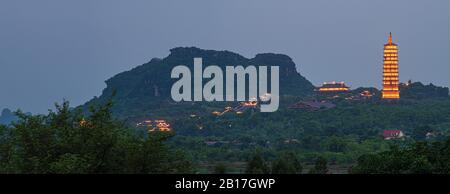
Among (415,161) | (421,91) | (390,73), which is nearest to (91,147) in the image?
(415,161)

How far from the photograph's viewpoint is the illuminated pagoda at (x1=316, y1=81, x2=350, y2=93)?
136250 millimetres

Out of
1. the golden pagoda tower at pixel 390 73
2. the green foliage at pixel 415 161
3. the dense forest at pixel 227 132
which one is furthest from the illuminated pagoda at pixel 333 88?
the green foliage at pixel 415 161

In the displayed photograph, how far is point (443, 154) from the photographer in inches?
950

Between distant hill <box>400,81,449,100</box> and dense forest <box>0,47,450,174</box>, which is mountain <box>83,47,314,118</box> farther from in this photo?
distant hill <box>400,81,449,100</box>

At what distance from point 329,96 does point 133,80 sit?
51429mm

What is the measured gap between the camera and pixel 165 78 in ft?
513

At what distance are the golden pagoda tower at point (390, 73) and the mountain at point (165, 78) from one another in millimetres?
29778

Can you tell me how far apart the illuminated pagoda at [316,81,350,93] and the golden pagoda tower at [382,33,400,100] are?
33.7ft

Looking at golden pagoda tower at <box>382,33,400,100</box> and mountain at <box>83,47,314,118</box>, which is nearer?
golden pagoda tower at <box>382,33,400,100</box>

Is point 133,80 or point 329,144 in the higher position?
point 133,80

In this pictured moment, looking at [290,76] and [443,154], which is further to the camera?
[290,76]

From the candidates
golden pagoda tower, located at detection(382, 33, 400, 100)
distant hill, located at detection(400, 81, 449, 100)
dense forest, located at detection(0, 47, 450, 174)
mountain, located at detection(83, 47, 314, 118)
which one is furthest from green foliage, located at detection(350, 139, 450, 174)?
mountain, located at detection(83, 47, 314, 118)
